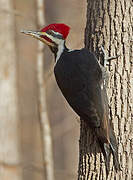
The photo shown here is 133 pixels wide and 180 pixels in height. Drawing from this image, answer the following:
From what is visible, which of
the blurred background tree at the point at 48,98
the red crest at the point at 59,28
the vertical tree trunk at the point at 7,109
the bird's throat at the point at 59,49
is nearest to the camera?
the blurred background tree at the point at 48,98

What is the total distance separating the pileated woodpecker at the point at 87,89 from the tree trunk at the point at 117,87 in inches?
3.2

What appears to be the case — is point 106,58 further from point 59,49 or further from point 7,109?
point 7,109

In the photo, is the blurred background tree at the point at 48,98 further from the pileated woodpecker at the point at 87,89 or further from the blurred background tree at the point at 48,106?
the pileated woodpecker at the point at 87,89

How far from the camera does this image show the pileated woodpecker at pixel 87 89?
3.78m

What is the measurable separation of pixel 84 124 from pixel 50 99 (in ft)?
30.6

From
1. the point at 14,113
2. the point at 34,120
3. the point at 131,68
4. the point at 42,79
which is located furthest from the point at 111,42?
the point at 34,120

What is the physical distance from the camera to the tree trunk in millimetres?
3865

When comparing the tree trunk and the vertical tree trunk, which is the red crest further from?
the vertical tree trunk

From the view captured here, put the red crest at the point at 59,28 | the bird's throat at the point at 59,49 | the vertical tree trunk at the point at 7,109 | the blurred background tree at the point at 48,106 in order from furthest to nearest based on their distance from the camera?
the blurred background tree at the point at 48,106
the vertical tree trunk at the point at 7,109
the bird's throat at the point at 59,49
the red crest at the point at 59,28

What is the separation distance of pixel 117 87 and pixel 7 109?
312 centimetres

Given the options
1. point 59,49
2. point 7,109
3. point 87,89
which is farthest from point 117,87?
point 7,109

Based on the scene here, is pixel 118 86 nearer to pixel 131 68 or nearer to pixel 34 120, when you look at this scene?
pixel 131 68

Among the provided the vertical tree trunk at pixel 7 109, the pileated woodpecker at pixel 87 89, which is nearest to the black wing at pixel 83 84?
the pileated woodpecker at pixel 87 89

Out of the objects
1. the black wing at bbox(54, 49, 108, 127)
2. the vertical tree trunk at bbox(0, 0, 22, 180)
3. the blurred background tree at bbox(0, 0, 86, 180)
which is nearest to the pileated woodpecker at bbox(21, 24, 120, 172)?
the black wing at bbox(54, 49, 108, 127)
